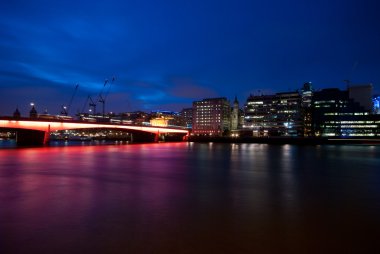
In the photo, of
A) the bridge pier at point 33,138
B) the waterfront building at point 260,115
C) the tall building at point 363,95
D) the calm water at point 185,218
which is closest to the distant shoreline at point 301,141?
the waterfront building at point 260,115

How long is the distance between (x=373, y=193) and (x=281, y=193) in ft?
17.9

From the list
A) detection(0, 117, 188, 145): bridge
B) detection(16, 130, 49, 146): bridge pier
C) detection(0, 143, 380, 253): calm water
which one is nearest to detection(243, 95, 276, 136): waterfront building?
detection(0, 117, 188, 145): bridge

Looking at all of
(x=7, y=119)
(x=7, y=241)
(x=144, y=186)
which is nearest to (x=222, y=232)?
(x=7, y=241)

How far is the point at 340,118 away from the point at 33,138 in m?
130

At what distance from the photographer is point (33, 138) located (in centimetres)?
7750

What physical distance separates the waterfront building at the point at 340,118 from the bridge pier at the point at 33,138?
12359cm

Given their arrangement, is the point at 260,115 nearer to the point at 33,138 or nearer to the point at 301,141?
the point at 301,141

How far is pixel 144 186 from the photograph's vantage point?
1869 cm

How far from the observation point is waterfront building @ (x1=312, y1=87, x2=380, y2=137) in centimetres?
14675

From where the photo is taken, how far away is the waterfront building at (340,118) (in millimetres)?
146750

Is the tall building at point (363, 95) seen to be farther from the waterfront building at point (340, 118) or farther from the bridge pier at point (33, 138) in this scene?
the bridge pier at point (33, 138)

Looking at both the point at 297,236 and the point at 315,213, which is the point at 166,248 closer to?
the point at 297,236

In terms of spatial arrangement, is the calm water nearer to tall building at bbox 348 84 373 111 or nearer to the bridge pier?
the bridge pier

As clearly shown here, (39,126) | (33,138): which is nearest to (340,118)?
(33,138)
